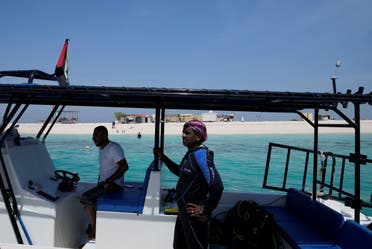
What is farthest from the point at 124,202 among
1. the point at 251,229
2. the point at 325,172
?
the point at 325,172

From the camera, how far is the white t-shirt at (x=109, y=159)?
3.75 m

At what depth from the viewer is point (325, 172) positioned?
5.00 m

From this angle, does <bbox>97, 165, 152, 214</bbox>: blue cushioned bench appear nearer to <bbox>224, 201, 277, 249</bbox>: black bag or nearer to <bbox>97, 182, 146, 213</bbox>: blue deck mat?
<bbox>97, 182, 146, 213</bbox>: blue deck mat

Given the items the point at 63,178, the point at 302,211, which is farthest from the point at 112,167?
the point at 302,211

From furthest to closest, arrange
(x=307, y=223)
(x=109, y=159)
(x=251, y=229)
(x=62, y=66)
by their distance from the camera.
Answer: (x=62, y=66) → (x=109, y=159) → (x=307, y=223) → (x=251, y=229)

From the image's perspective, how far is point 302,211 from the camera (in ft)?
12.7

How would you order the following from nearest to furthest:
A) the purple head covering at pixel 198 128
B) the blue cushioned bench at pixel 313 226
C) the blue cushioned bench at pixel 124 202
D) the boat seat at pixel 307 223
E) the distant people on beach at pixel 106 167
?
1. the purple head covering at pixel 198 128
2. the blue cushioned bench at pixel 313 226
3. the boat seat at pixel 307 223
4. the blue cushioned bench at pixel 124 202
5. the distant people on beach at pixel 106 167

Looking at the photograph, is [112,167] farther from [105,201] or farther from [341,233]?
[341,233]

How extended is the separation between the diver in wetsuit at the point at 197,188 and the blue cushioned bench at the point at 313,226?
116 cm

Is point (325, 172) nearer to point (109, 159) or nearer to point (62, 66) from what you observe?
point (109, 159)

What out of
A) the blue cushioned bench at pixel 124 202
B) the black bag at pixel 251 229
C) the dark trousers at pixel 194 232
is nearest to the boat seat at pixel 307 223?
the black bag at pixel 251 229

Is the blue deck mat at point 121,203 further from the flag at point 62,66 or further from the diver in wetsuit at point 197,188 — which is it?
the flag at point 62,66

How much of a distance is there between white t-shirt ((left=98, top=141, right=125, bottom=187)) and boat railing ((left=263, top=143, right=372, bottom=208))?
242 centimetres

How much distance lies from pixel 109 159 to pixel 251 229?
1.97 meters
